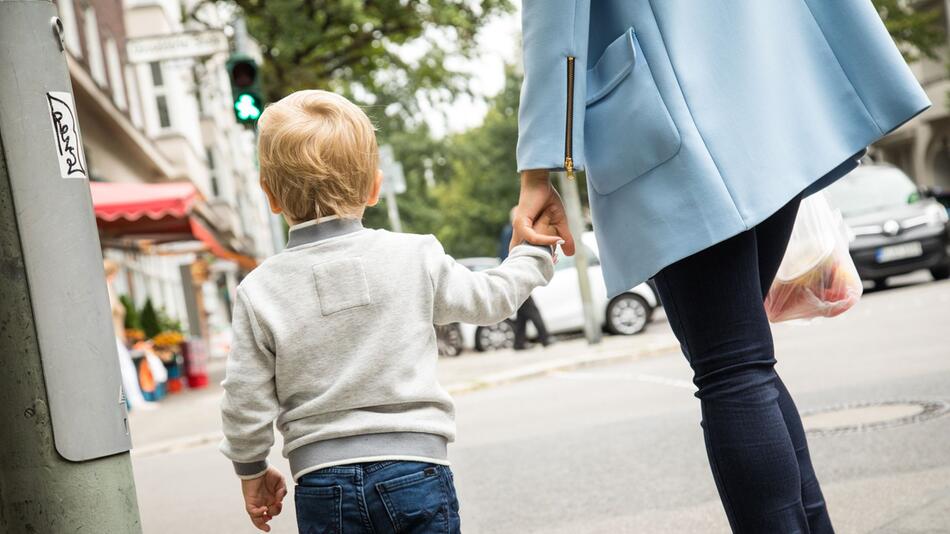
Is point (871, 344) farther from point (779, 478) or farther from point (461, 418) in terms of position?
point (779, 478)

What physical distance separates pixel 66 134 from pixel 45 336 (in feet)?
1.56

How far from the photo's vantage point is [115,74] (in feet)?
78.8

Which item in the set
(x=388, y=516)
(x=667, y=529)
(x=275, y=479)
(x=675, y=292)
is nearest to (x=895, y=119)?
(x=675, y=292)

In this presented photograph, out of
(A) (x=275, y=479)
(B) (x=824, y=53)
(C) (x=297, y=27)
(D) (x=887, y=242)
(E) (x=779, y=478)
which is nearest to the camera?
(E) (x=779, y=478)

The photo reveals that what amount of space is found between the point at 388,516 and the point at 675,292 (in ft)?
2.37

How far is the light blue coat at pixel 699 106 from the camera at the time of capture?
2.27 metres

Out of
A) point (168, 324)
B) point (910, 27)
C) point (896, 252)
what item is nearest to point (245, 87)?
point (168, 324)

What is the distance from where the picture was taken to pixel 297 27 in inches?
724

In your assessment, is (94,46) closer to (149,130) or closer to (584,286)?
(149,130)

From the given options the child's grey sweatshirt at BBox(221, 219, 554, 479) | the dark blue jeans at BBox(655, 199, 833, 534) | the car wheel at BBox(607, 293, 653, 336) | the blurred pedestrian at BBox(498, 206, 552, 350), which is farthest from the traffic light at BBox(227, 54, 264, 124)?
the dark blue jeans at BBox(655, 199, 833, 534)

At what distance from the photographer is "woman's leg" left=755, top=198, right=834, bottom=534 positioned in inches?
95.3

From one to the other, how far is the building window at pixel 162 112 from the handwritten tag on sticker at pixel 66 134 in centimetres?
2804

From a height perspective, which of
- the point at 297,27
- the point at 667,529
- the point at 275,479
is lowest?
the point at 667,529

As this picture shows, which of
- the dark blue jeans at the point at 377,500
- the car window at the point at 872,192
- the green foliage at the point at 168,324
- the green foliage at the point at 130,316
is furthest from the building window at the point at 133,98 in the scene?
the dark blue jeans at the point at 377,500
